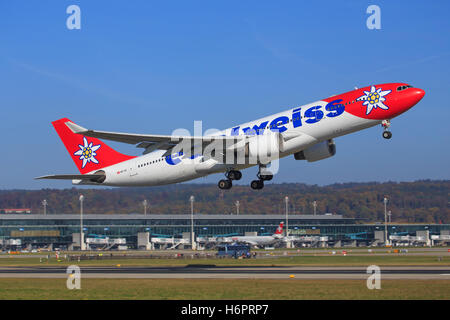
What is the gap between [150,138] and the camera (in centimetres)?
4400

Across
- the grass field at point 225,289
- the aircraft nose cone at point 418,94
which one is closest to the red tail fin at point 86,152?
the grass field at point 225,289

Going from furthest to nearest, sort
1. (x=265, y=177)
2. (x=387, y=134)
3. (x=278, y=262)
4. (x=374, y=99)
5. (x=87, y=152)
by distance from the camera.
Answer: (x=278, y=262)
(x=87, y=152)
(x=265, y=177)
(x=387, y=134)
(x=374, y=99)

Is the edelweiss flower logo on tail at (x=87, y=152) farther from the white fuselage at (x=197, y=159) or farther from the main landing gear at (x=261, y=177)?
the main landing gear at (x=261, y=177)

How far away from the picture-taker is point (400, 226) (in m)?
161

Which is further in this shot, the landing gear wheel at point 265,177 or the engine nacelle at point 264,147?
the landing gear wheel at point 265,177

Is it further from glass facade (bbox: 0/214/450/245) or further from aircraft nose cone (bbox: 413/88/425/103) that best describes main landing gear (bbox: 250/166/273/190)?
glass facade (bbox: 0/214/450/245)

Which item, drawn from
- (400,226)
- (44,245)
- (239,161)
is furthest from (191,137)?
(400,226)

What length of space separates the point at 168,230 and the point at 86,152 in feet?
289

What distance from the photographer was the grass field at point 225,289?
30.1 meters

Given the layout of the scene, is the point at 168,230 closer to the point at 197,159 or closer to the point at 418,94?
the point at 197,159

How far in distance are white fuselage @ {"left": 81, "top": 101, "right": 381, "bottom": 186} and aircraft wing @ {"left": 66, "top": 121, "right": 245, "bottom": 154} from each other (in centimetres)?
192

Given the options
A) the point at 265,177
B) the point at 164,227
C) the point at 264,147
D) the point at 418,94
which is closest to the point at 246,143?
the point at 264,147

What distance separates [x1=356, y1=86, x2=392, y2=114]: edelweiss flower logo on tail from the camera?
41.2 meters
